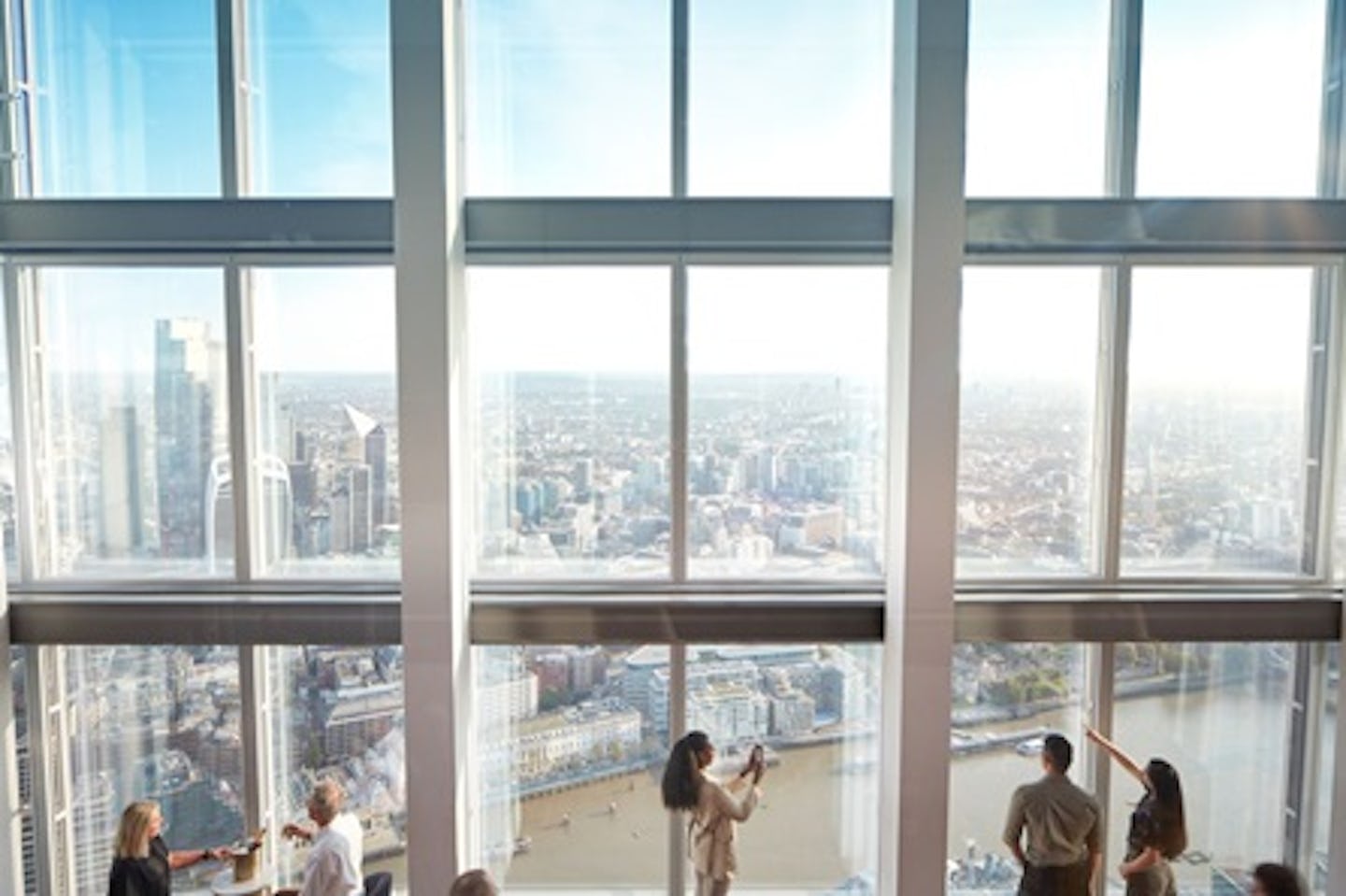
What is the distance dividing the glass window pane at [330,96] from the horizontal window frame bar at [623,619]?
6.59 ft

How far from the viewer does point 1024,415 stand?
140 inches

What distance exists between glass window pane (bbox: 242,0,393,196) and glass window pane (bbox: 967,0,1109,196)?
2862mm

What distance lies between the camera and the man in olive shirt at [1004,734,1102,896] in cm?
288

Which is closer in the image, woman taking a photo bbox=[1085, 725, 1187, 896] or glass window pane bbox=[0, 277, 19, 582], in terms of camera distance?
woman taking a photo bbox=[1085, 725, 1187, 896]

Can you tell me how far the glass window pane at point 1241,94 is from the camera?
3.52 meters

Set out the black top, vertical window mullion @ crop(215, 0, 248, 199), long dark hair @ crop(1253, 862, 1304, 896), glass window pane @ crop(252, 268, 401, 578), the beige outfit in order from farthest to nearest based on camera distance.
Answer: glass window pane @ crop(252, 268, 401, 578) → vertical window mullion @ crop(215, 0, 248, 199) → the beige outfit → the black top → long dark hair @ crop(1253, 862, 1304, 896)

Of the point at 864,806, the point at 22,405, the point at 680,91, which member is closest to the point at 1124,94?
the point at 680,91

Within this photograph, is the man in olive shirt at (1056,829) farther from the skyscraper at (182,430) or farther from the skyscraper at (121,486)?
the skyscraper at (121,486)

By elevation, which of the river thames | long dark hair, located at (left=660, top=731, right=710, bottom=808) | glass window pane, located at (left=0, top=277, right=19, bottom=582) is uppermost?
glass window pane, located at (left=0, top=277, right=19, bottom=582)

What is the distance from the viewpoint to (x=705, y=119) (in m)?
3.48

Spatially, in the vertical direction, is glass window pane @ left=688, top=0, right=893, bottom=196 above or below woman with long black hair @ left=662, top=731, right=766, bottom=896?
above

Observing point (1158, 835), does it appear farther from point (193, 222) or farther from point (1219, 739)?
point (193, 222)

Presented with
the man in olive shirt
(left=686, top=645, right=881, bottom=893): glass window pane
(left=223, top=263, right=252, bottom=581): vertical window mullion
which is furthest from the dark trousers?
(left=223, top=263, right=252, bottom=581): vertical window mullion

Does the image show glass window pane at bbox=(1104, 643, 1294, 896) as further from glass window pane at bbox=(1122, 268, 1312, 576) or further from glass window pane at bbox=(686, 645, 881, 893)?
glass window pane at bbox=(686, 645, 881, 893)
